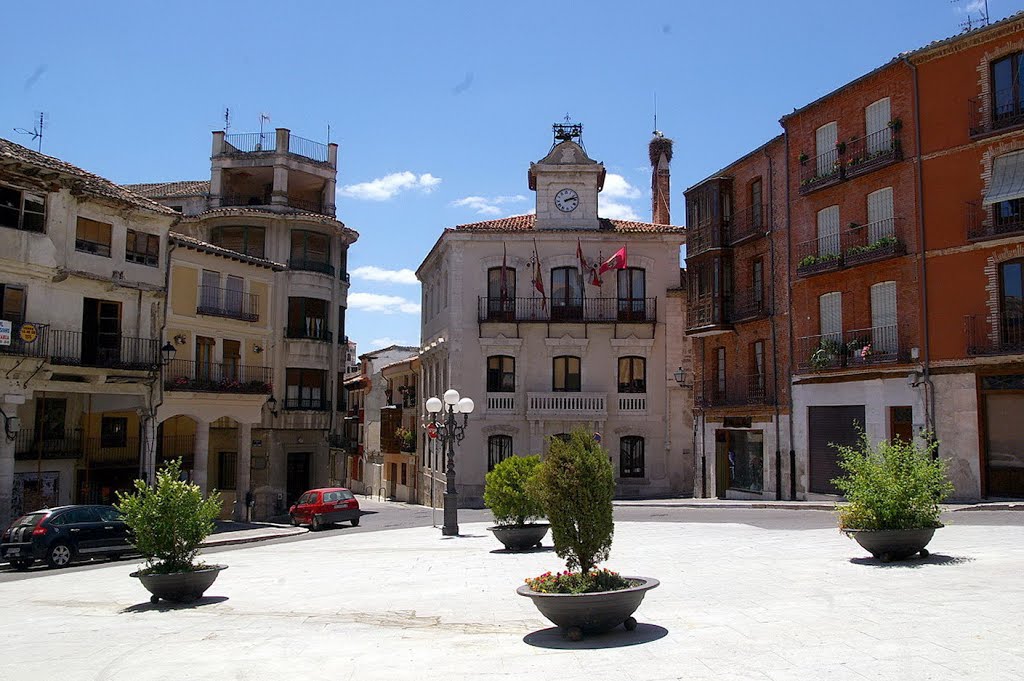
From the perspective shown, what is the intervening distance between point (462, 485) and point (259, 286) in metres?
13.3

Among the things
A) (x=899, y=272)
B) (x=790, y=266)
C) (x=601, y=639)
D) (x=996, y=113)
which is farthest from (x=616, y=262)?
(x=601, y=639)

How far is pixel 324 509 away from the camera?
3438cm

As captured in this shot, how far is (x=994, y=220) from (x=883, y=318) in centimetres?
485

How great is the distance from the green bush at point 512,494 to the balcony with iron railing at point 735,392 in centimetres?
1740

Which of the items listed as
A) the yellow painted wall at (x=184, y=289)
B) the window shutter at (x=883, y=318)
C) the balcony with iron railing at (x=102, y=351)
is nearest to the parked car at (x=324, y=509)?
the balcony with iron railing at (x=102, y=351)

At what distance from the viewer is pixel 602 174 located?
4369 cm

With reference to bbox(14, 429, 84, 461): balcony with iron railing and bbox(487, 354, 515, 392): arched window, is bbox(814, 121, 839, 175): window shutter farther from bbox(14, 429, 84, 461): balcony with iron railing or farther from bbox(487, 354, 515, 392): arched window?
bbox(14, 429, 84, 461): balcony with iron railing

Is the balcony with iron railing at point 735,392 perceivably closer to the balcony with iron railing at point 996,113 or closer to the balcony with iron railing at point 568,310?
the balcony with iron railing at point 568,310

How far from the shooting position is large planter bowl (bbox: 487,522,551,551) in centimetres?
2069

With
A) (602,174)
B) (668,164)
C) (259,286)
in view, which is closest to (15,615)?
(259,286)

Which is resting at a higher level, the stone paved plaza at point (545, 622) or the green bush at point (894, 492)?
the green bush at point (894, 492)

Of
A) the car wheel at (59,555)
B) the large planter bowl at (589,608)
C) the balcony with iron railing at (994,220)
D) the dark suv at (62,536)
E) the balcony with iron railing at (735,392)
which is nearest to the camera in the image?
the large planter bowl at (589,608)

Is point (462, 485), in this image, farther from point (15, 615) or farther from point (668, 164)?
point (15, 615)

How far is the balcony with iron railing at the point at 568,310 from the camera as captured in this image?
4178 cm
